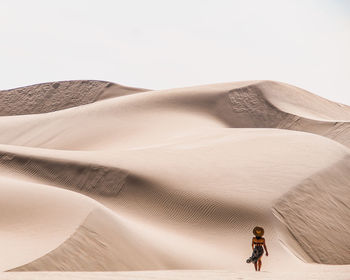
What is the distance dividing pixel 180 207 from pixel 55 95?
167ft

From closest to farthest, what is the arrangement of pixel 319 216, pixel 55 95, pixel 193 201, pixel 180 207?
1. pixel 180 207
2. pixel 193 201
3. pixel 319 216
4. pixel 55 95

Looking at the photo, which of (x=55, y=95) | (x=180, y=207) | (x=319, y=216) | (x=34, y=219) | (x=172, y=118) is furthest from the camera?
(x=55, y=95)

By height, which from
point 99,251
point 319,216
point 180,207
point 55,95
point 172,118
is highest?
point 55,95

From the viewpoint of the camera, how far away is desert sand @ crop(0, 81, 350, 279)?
14422 millimetres

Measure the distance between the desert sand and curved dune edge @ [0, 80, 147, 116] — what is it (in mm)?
28896

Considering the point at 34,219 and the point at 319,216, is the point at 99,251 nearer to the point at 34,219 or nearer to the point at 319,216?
the point at 34,219

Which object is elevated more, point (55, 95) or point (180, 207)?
point (55, 95)

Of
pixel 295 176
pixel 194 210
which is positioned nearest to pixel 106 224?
pixel 194 210

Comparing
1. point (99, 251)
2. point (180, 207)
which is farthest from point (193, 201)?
point (99, 251)

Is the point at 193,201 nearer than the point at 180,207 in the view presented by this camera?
No

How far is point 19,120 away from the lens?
54312 millimetres

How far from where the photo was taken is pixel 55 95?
70812 mm

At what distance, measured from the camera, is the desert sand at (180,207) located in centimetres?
1442

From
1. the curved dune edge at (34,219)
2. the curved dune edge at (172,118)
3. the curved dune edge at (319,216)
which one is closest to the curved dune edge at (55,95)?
the curved dune edge at (172,118)
